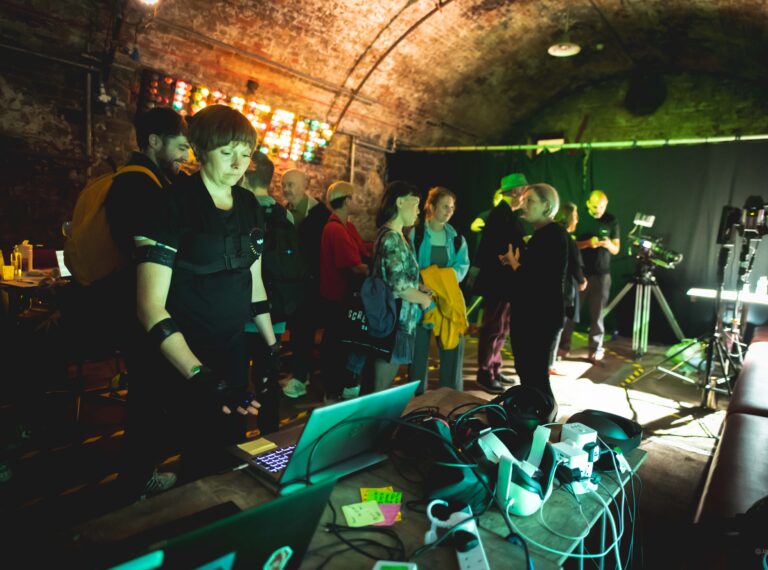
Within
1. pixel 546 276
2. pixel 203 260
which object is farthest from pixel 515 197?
pixel 203 260

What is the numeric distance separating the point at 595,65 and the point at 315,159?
17.6 ft

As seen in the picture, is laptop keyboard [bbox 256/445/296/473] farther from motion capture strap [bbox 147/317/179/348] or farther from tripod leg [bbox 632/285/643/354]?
tripod leg [bbox 632/285/643/354]

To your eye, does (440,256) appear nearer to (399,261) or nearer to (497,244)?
(399,261)

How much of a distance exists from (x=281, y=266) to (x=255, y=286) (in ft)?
4.26

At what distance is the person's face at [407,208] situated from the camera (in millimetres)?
2682

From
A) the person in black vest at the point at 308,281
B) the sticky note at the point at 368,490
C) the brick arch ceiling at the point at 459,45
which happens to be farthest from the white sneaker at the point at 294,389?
the brick arch ceiling at the point at 459,45

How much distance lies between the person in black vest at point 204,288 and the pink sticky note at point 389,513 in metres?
0.59

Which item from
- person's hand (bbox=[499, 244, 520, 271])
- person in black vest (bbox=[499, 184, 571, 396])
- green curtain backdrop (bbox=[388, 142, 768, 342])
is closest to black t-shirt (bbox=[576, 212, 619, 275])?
green curtain backdrop (bbox=[388, 142, 768, 342])

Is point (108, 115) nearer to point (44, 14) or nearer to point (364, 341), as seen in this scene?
point (44, 14)

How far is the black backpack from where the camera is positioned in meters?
3.08

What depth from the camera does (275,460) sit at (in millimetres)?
1266

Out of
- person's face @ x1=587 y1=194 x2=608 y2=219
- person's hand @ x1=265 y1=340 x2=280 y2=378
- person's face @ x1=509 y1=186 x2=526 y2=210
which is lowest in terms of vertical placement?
person's hand @ x1=265 y1=340 x2=280 y2=378

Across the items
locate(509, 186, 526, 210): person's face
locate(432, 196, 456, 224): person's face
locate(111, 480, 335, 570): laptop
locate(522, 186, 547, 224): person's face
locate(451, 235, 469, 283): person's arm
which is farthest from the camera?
locate(509, 186, 526, 210): person's face

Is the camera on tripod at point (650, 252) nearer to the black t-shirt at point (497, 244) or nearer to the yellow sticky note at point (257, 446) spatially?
the black t-shirt at point (497, 244)
